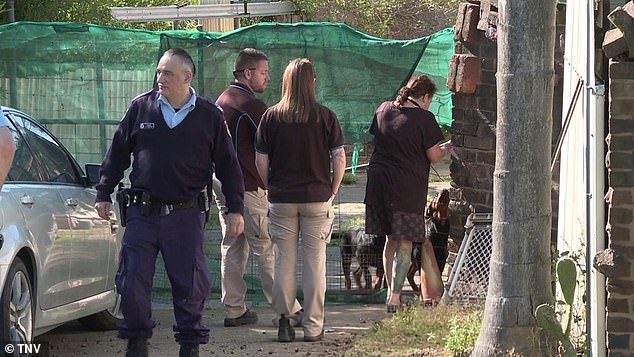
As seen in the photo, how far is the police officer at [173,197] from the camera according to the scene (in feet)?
22.5

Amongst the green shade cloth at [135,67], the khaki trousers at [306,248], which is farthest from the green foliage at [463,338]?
the green shade cloth at [135,67]

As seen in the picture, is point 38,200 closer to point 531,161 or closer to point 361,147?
point 531,161

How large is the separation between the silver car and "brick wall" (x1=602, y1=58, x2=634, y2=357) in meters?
3.29

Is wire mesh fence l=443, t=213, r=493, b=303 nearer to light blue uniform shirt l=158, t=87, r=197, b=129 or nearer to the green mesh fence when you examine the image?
the green mesh fence

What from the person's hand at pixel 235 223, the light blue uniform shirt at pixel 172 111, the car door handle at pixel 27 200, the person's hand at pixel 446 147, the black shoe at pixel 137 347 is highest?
the light blue uniform shirt at pixel 172 111

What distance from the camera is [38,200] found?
728cm

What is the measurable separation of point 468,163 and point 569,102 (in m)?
Result: 2.27

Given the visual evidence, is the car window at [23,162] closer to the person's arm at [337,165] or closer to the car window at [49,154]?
the car window at [49,154]

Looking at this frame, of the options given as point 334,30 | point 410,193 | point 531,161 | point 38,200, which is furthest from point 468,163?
point 38,200

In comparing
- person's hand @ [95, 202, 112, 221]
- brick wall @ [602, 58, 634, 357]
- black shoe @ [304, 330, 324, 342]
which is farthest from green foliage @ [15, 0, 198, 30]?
brick wall @ [602, 58, 634, 357]

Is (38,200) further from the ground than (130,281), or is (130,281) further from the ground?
(38,200)

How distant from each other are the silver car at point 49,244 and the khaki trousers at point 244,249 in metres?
0.85

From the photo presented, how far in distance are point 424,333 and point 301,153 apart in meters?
1.54

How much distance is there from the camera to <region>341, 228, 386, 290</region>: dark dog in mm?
9938
